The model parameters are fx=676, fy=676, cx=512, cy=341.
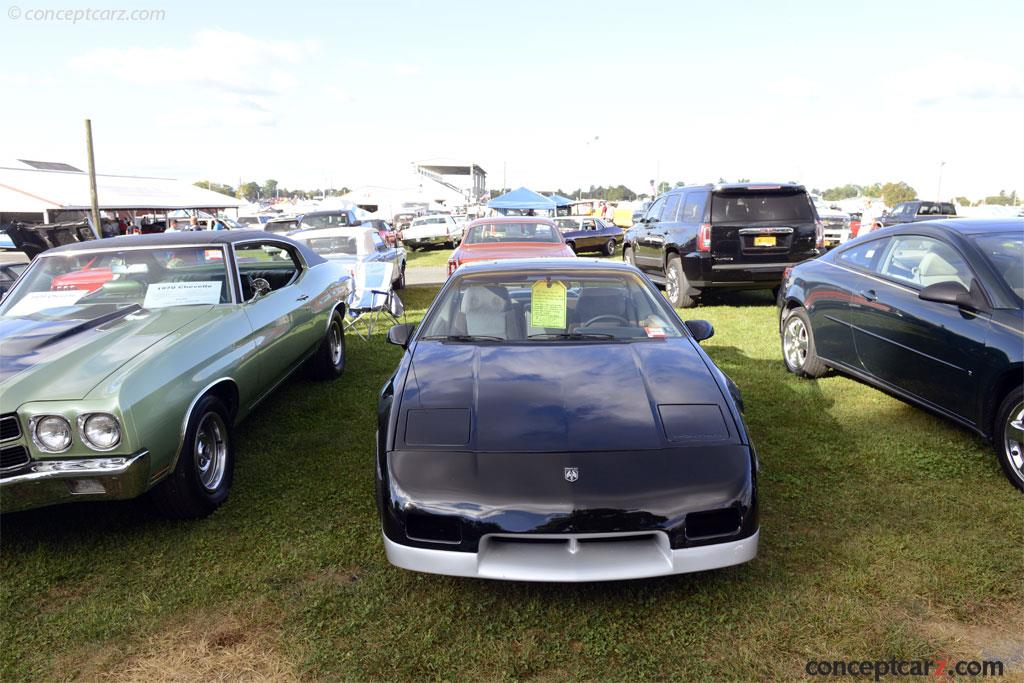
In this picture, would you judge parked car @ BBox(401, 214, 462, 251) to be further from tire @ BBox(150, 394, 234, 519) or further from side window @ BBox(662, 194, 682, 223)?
tire @ BBox(150, 394, 234, 519)

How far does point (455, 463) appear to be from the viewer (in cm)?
279

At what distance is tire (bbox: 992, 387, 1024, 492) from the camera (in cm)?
370

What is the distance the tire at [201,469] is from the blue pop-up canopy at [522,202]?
27.9 m

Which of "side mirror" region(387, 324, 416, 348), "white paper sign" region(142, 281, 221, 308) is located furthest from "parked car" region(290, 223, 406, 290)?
"side mirror" region(387, 324, 416, 348)

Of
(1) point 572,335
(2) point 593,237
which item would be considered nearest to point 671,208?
(1) point 572,335

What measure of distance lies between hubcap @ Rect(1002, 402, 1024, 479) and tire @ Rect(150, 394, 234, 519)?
4.43 meters

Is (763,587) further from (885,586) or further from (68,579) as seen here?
(68,579)

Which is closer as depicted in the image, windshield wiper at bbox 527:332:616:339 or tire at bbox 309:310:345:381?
windshield wiper at bbox 527:332:616:339

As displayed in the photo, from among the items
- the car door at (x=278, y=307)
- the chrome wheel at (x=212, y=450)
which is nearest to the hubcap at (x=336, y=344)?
the car door at (x=278, y=307)

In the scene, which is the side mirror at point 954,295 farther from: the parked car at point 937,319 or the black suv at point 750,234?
the black suv at point 750,234

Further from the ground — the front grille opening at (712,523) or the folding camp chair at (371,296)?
the folding camp chair at (371,296)

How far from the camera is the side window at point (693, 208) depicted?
954 centimetres

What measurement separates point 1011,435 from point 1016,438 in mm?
27

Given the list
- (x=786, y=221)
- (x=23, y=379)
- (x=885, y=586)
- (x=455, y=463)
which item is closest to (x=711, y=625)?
(x=885, y=586)
